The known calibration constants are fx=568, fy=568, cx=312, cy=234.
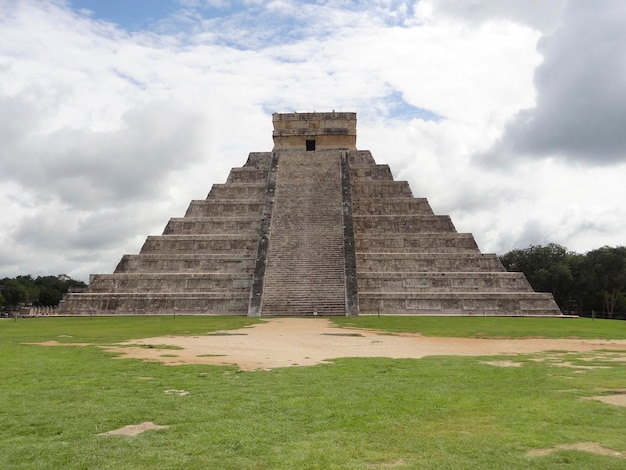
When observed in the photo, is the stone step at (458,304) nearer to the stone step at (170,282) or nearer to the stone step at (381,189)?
the stone step at (170,282)

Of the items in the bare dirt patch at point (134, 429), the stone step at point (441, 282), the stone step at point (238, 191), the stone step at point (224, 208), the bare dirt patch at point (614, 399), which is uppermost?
the stone step at point (238, 191)

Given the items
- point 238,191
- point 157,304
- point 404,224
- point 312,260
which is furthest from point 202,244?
point 404,224

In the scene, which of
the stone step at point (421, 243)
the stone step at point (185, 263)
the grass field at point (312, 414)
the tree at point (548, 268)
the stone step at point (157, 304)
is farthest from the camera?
the tree at point (548, 268)

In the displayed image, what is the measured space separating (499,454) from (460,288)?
2245cm

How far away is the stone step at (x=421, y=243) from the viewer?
2938cm

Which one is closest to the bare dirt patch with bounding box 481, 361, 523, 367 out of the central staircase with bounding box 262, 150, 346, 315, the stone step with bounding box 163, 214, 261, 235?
the central staircase with bounding box 262, 150, 346, 315

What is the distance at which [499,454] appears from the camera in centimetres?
477

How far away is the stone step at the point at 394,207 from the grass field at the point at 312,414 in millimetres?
22495

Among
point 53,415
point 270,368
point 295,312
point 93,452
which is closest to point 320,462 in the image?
point 93,452

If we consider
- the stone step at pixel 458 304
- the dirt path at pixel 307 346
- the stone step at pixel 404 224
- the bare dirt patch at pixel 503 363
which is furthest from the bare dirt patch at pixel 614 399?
the stone step at pixel 404 224

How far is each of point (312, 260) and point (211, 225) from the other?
753 centimetres

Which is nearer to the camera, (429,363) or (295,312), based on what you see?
(429,363)

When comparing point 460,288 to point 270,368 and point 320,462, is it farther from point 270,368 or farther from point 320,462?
point 320,462

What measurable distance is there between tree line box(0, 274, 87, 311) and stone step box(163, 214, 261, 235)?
57.9 ft
